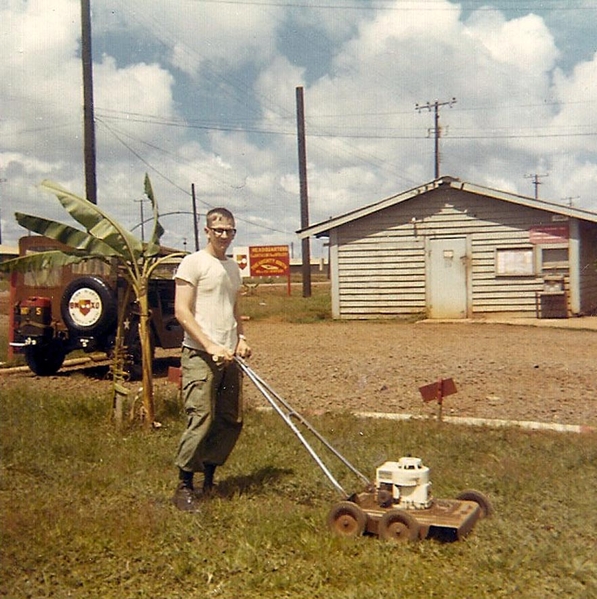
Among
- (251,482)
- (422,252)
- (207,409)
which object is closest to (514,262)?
(422,252)

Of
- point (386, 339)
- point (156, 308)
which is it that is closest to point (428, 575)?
point (156, 308)

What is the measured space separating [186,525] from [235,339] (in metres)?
1.28

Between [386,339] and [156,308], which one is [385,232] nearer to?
[386,339]

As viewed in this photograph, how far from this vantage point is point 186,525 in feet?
16.1

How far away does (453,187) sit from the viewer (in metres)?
20.4

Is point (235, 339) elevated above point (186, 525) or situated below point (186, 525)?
above

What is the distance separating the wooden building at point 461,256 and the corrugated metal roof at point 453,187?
2 cm

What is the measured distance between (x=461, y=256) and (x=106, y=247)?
44.7 ft

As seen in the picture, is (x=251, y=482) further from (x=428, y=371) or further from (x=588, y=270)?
(x=588, y=270)

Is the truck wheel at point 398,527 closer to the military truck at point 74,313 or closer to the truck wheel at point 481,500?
the truck wheel at point 481,500

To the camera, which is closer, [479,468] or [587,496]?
[587,496]

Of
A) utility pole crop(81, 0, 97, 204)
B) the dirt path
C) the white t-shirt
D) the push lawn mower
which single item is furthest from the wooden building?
the push lawn mower

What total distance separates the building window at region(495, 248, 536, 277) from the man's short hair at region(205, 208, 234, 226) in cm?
1560

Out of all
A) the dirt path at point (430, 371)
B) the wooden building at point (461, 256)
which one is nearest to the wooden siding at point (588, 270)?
the wooden building at point (461, 256)
